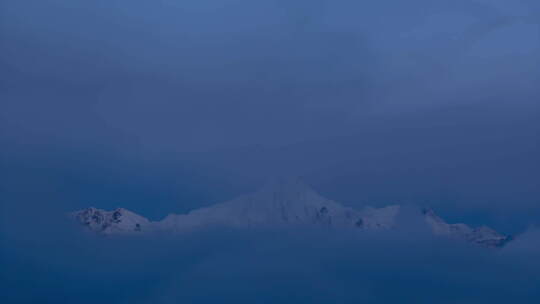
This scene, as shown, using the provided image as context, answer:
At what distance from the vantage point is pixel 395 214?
95688mm

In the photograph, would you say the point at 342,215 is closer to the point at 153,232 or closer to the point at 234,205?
the point at 234,205

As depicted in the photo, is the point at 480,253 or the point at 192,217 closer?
the point at 480,253

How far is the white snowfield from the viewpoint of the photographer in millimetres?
85125

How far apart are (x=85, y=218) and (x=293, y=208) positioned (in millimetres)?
28073

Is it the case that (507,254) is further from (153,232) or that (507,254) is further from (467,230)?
(467,230)

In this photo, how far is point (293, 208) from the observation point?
91.8 metres

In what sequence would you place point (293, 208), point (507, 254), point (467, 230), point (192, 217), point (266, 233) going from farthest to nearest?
point (467, 230), point (293, 208), point (192, 217), point (266, 233), point (507, 254)

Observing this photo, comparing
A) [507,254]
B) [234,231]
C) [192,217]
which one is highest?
[192,217]

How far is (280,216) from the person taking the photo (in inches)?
3506

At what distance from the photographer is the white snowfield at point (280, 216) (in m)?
85.1

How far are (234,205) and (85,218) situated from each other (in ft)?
65.7

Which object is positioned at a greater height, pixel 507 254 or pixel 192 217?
pixel 192 217

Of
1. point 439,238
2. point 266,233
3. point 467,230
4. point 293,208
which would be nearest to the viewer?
point 266,233

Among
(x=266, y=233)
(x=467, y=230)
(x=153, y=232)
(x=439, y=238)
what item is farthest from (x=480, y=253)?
(x=467, y=230)
